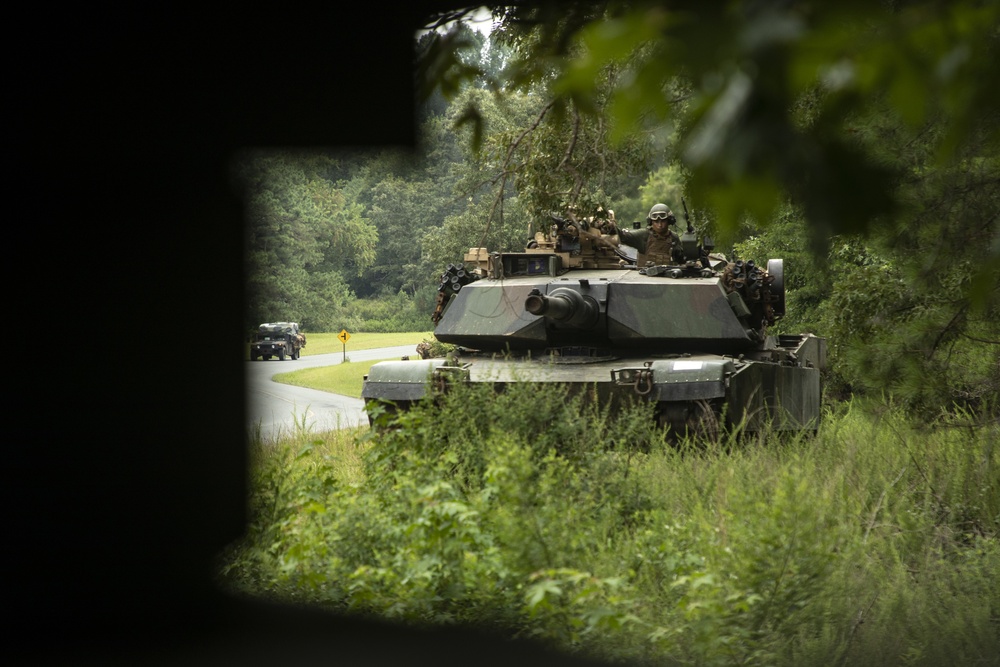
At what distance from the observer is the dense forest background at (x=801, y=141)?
205 centimetres

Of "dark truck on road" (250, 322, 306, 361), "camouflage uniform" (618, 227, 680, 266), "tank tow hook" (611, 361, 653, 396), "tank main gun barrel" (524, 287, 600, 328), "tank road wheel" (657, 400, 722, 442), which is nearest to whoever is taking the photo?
"tank road wheel" (657, 400, 722, 442)

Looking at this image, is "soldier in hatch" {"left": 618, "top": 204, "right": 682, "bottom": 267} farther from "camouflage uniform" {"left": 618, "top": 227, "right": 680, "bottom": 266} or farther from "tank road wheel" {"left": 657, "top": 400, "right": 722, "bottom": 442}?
"tank road wheel" {"left": 657, "top": 400, "right": 722, "bottom": 442}

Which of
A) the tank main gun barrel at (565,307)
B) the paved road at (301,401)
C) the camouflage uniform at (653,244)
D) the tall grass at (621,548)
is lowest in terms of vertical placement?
the paved road at (301,401)

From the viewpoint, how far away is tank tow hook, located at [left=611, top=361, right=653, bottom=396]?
9320mm

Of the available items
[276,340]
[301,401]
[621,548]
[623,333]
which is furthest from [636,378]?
[276,340]

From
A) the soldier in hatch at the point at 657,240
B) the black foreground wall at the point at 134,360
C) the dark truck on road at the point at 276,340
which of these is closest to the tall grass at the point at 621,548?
the black foreground wall at the point at 134,360

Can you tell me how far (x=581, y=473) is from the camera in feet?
23.3

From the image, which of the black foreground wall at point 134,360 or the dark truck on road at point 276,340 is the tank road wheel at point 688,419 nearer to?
the black foreground wall at point 134,360

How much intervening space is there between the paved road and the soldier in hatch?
324 centimetres

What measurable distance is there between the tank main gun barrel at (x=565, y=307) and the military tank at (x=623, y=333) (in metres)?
0.01

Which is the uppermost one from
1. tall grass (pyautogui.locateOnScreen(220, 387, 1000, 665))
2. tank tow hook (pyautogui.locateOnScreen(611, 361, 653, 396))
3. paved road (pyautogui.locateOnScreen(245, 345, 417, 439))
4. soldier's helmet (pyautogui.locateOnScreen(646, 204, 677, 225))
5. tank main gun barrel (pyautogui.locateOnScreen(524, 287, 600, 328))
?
soldier's helmet (pyautogui.locateOnScreen(646, 204, 677, 225))

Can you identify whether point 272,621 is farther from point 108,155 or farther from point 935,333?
point 935,333

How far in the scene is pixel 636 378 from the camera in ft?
30.9

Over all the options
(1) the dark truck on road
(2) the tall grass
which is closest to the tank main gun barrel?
(2) the tall grass
